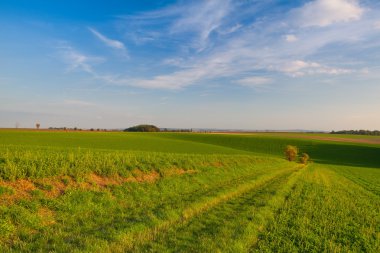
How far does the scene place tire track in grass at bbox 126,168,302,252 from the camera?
825 centimetres

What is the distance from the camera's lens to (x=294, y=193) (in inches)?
709

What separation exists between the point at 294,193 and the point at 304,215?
18.3 ft

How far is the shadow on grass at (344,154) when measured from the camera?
70.7 meters

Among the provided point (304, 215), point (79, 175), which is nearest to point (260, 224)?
point (304, 215)

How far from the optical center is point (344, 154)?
7944cm

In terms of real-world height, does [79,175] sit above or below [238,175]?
above

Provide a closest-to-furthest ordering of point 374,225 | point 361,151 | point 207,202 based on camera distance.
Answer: point 374,225 → point 207,202 → point 361,151

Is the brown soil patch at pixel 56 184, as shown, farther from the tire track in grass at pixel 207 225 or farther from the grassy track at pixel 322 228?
the grassy track at pixel 322 228

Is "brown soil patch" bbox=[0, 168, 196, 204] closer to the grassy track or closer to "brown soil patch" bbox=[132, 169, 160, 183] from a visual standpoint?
"brown soil patch" bbox=[132, 169, 160, 183]

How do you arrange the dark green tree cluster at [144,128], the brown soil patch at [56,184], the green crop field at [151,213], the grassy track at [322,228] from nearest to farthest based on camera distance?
the green crop field at [151,213] → the grassy track at [322,228] → the brown soil patch at [56,184] → the dark green tree cluster at [144,128]

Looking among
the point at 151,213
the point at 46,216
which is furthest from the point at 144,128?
the point at 46,216

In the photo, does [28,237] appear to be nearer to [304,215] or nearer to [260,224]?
[260,224]

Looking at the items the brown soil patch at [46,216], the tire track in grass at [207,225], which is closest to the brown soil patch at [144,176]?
the tire track in grass at [207,225]

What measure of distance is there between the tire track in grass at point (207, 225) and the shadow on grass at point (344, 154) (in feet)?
202
